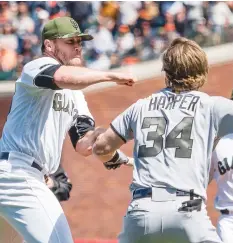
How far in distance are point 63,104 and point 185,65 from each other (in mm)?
1317

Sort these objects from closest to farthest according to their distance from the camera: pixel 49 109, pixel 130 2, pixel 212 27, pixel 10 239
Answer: pixel 49 109
pixel 10 239
pixel 212 27
pixel 130 2

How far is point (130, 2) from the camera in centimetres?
1598

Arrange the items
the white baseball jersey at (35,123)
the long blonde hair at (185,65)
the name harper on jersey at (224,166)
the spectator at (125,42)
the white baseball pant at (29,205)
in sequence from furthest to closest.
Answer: the spectator at (125,42), the name harper on jersey at (224,166), the white baseball jersey at (35,123), the white baseball pant at (29,205), the long blonde hair at (185,65)

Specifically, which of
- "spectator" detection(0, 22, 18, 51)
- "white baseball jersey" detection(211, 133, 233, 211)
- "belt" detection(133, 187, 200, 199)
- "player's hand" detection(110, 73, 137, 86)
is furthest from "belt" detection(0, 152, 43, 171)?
"spectator" detection(0, 22, 18, 51)

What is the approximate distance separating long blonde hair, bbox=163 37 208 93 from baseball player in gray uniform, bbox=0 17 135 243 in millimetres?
737

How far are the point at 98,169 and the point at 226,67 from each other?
3038 millimetres

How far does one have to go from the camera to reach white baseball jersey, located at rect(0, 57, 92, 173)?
17.3ft

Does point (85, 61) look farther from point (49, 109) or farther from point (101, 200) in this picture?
point (49, 109)

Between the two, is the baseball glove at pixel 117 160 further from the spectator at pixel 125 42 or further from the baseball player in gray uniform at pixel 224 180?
the spectator at pixel 125 42

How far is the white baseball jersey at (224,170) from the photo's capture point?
5746 millimetres

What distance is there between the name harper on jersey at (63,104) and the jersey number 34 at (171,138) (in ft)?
3.84

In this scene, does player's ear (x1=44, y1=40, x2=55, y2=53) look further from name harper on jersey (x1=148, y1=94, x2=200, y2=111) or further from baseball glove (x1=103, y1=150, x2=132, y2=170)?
name harper on jersey (x1=148, y1=94, x2=200, y2=111)

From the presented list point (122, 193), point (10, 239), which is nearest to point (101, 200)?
point (122, 193)

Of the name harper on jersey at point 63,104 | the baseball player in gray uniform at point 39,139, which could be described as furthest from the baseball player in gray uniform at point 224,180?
the name harper on jersey at point 63,104
